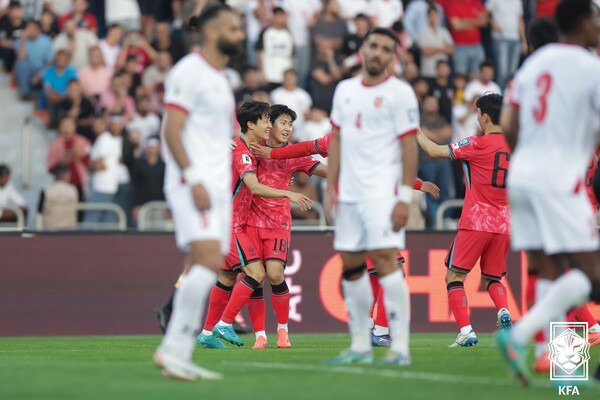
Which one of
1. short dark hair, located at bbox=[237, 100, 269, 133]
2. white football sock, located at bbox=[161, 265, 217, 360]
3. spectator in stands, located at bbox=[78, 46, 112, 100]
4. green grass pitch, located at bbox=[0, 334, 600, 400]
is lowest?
green grass pitch, located at bbox=[0, 334, 600, 400]

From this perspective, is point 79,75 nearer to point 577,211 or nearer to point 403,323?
point 403,323

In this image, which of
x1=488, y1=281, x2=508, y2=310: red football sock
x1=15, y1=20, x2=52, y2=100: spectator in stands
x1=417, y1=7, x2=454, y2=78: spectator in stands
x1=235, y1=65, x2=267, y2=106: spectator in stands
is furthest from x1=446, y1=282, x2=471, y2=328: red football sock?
x1=15, y1=20, x2=52, y2=100: spectator in stands

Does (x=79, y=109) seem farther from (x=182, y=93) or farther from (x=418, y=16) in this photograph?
(x=182, y=93)

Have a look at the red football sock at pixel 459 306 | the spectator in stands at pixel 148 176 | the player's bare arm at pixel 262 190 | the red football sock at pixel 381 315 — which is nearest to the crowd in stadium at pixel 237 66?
the spectator in stands at pixel 148 176

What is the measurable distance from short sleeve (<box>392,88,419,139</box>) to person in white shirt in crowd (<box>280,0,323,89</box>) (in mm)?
14952

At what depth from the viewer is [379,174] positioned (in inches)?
411

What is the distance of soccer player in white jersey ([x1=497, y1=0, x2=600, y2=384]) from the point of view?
868cm

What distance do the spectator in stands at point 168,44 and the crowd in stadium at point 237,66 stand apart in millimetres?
27

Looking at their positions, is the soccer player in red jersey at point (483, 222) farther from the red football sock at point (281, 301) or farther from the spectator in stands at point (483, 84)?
the spectator in stands at point (483, 84)

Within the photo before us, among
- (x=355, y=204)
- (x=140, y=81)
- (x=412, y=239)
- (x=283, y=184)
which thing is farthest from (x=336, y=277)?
(x=355, y=204)

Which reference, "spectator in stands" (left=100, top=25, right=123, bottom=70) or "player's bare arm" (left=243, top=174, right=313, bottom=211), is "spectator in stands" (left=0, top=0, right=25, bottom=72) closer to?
"spectator in stands" (left=100, top=25, right=123, bottom=70)

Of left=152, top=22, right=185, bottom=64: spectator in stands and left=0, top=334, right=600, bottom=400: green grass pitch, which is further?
left=152, top=22, right=185, bottom=64: spectator in stands

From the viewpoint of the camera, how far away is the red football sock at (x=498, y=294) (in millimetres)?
14980

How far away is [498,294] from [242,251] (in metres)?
3.02
